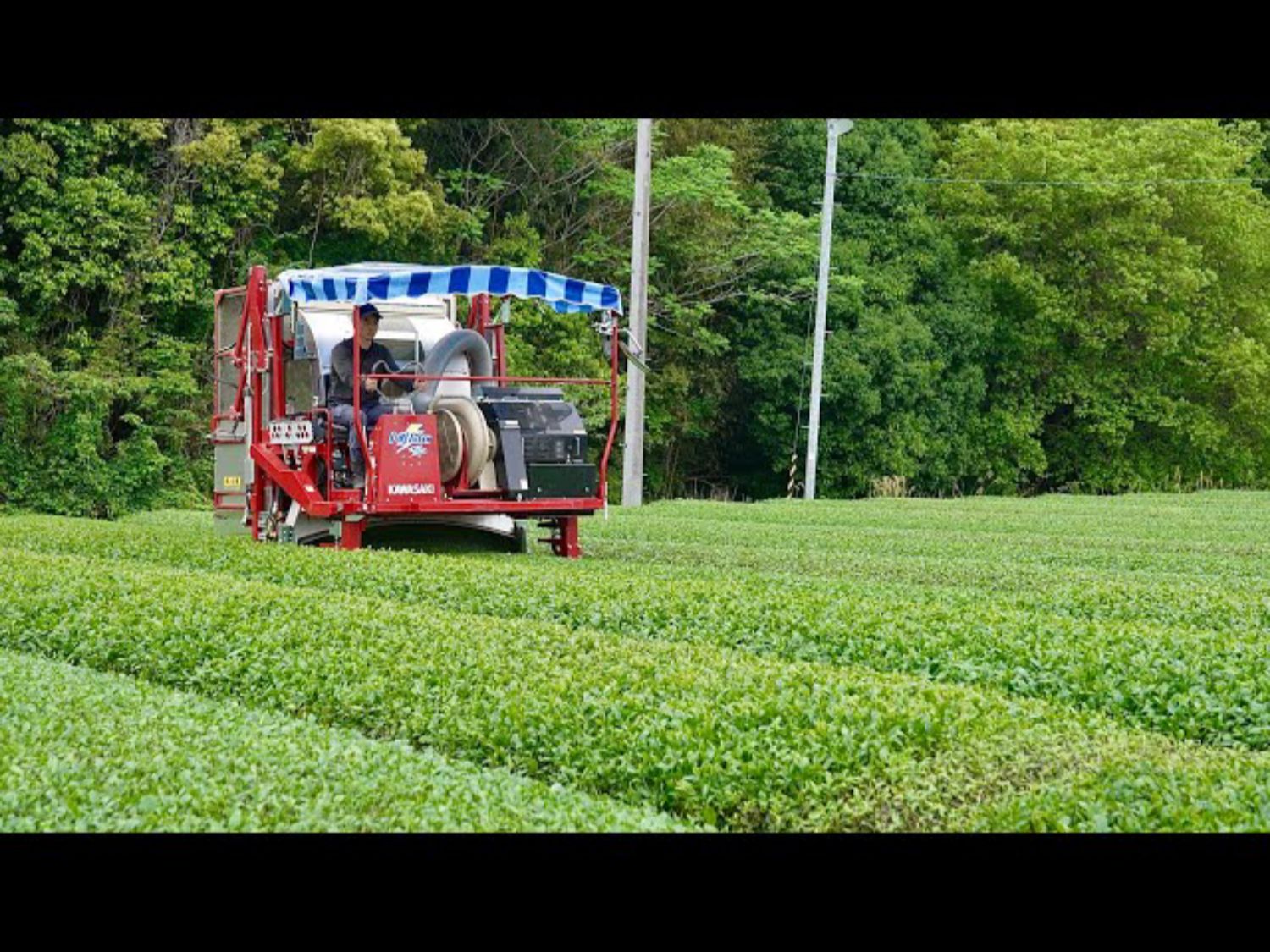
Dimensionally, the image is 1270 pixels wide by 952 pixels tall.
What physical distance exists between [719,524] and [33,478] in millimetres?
14026

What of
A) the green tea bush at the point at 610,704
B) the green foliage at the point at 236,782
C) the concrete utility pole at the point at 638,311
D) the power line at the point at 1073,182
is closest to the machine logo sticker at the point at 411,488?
the green tea bush at the point at 610,704

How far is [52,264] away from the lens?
34.5 m

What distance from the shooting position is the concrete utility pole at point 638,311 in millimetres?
35156

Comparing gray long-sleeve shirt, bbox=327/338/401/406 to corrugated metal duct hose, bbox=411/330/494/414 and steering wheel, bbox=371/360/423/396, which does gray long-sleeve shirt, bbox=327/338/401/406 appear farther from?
corrugated metal duct hose, bbox=411/330/494/414

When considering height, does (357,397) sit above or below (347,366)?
below

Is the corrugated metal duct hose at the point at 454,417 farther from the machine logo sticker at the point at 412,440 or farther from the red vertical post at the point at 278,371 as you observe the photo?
the red vertical post at the point at 278,371

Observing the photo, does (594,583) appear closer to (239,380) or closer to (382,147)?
(239,380)

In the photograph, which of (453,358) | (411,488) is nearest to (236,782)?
(411,488)

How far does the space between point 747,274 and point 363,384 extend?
1137 inches

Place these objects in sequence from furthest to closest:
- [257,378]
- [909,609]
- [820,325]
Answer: [820,325]
[257,378]
[909,609]

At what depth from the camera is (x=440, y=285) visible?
58.9ft

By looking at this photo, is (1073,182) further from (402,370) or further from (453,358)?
(402,370)

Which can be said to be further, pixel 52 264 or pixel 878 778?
pixel 52 264
